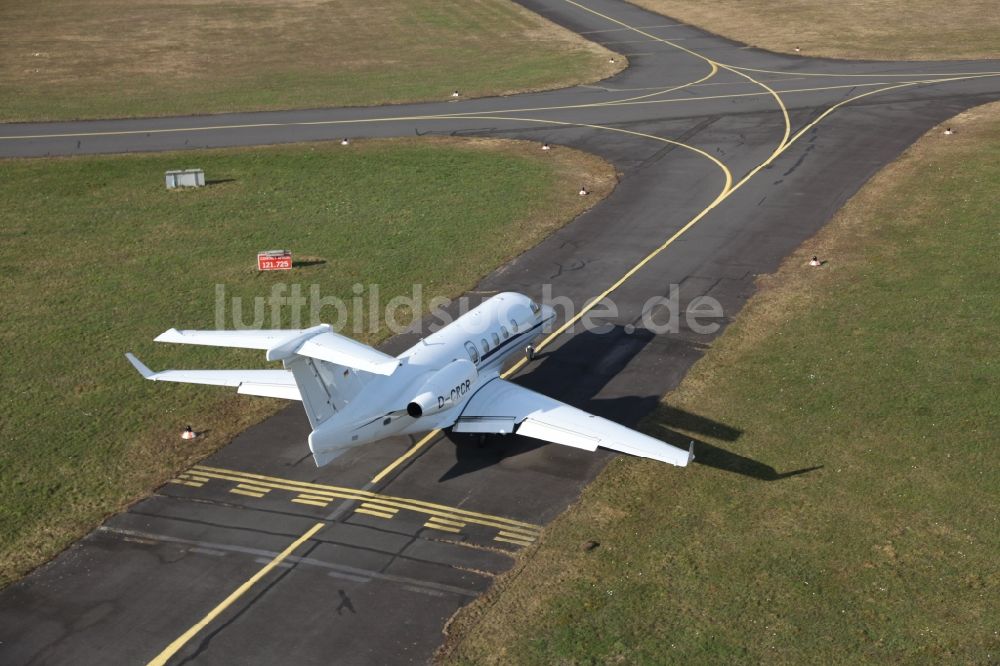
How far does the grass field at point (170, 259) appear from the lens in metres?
36.6

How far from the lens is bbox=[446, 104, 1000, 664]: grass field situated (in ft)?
90.3

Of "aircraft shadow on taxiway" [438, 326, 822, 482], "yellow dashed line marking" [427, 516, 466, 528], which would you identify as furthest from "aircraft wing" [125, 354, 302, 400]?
"yellow dashed line marking" [427, 516, 466, 528]

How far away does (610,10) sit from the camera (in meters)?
118

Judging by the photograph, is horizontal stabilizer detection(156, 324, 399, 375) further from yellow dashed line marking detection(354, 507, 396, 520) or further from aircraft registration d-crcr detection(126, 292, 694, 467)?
yellow dashed line marking detection(354, 507, 396, 520)

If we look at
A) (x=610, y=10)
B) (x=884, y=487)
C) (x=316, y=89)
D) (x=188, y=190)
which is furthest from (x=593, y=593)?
(x=610, y=10)

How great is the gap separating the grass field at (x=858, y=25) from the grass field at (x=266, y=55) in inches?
667

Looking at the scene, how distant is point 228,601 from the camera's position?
29.3 m

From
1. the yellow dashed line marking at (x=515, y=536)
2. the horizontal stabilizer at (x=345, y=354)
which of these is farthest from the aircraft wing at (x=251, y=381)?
the yellow dashed line marking at (x=515, y=536)

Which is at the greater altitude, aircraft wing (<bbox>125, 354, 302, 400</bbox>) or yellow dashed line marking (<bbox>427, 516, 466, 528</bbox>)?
aircraft wing (<bbox>125, 354, 302, 400</bbox>)

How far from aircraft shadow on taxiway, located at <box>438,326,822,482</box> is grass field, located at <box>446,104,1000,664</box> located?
6.7 inches

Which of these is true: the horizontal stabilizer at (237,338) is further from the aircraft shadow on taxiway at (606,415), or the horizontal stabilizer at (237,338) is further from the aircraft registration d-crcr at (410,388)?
the aircraft shadow on taxiway at (606,415)

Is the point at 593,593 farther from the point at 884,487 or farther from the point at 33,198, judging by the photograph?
the point at 33,198

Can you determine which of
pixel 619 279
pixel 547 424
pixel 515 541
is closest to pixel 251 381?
pixel 547 424

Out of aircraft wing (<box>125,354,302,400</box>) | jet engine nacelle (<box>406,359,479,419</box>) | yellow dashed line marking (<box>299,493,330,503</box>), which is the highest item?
jet engine nacelle (<box>406,359,479,419</box>)
